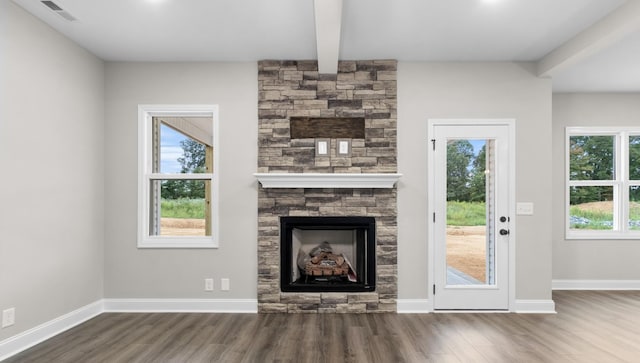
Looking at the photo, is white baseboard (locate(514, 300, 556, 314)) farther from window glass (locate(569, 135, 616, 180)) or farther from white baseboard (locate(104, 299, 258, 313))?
white baseboard (locate(104, 299, 258, 313))

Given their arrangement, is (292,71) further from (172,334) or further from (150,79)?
(172,334)

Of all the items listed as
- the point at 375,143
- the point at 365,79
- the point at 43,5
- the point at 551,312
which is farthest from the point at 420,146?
the point at 43,5

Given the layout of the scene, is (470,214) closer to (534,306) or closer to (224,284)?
(534,306)

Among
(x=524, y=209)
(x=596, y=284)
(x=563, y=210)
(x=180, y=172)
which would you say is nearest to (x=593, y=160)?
(x=563, y=210)

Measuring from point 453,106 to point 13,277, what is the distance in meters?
4.47

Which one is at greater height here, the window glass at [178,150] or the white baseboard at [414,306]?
the window glass at [178,150]

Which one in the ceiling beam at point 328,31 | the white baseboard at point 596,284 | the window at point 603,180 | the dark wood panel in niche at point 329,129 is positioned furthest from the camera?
the window at point 603,180

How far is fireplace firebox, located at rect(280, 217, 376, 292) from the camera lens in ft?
14.6

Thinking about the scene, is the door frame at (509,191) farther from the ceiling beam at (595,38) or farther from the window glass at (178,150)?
the window glass at (178,150)

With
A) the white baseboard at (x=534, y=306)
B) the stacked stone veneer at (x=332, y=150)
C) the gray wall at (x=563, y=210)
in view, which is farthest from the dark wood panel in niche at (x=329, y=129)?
the gray wall at (x=563, y=210)

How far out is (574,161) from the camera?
5832mm

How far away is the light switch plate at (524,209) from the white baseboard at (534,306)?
3.19 feet

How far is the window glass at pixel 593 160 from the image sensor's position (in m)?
5.82

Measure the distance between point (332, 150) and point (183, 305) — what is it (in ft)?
7.82
